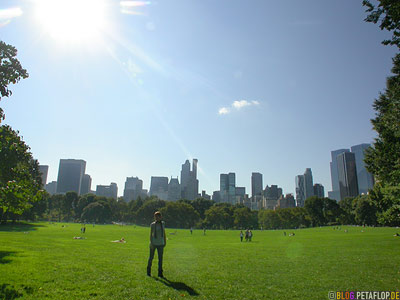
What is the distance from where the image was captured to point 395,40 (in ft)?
52.3

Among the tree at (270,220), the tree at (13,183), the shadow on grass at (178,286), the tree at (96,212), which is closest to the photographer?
the shadow on grass at (178,286)

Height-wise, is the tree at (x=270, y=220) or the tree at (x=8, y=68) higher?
the tree at (x=8, y=68)

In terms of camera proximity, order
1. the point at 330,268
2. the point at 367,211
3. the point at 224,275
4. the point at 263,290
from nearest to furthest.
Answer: the point at 263,290 → the point at 224,275 → the point at 330,268 → the point at 367,211

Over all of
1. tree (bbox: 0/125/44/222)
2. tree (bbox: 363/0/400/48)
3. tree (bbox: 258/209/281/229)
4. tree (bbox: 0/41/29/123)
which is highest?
tree (bbox: 363/0/400/48)

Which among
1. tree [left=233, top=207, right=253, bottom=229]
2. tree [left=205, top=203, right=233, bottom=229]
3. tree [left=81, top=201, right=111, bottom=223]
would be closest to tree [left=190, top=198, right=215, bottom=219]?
tree [left=205, top=203, right=233, bottom=229]

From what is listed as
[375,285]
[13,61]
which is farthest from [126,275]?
[13,61]

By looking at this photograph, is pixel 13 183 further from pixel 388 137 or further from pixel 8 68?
pixel 388 137

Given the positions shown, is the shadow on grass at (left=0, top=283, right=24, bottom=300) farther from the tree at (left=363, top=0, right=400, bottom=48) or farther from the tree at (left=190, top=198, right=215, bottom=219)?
the tree at (left=190, top=198, right=215, bottom=219)

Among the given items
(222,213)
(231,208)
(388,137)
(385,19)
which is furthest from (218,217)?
(385,19)

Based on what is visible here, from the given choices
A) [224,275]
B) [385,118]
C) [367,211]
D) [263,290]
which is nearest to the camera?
[263,290]

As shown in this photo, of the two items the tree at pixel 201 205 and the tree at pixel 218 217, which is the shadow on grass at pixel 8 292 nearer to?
the tree at pixel 218 217

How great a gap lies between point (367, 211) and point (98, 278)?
127835mm

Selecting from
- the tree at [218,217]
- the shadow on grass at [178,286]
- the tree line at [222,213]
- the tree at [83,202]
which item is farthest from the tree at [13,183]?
the tree at [83,202]

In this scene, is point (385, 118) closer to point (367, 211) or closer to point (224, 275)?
point (224, 275)
